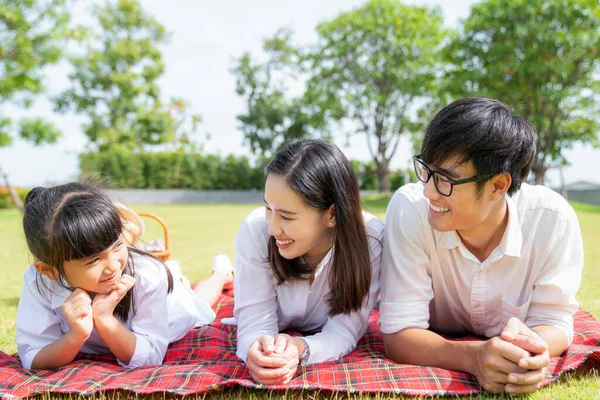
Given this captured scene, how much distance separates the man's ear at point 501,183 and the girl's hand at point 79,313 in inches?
76.4

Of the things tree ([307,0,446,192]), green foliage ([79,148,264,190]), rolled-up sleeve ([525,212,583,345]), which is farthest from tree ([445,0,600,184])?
rolled-up sleeve ([525,212,583,345])

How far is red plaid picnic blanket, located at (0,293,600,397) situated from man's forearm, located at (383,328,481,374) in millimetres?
58

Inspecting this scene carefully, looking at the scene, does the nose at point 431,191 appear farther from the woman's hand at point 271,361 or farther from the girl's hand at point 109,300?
the girl's hand at point 109,300

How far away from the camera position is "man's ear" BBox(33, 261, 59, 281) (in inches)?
98.1

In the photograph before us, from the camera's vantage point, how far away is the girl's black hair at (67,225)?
237 cm

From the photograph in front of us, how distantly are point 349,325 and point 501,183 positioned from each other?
104cm

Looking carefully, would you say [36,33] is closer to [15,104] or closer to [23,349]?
[15,104]

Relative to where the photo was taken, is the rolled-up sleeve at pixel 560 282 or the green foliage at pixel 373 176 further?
the green foliage at pixel 373 176

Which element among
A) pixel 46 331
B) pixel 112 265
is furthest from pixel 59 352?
pixel 112 265

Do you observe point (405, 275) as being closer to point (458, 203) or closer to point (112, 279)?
point (458, 203)

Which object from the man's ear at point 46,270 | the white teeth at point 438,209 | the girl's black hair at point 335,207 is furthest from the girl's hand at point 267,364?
the man's ear at point 46,270

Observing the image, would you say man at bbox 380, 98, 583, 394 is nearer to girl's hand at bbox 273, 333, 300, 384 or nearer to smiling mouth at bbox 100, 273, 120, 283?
girl's hand at bbox 273, 333, 300, 384

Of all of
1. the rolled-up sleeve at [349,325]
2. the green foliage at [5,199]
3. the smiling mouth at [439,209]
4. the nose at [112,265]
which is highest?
the smiling mouth at [439,209]

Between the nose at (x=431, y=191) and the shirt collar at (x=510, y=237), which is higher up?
the nose at (x=431, y=191)
